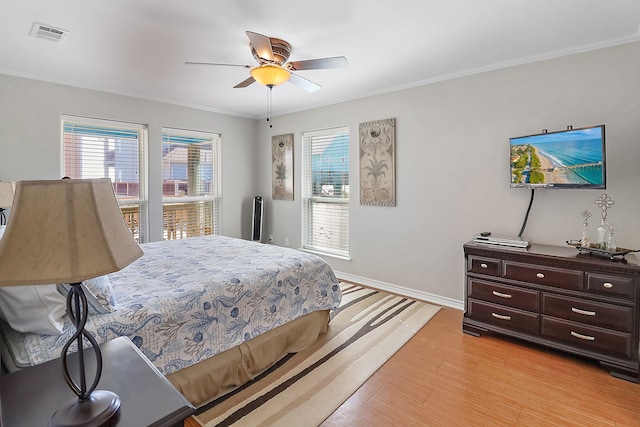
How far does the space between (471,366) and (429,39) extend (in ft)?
8.62

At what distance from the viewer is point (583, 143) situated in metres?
2.46

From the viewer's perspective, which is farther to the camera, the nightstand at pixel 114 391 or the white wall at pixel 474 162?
the white wall at pixel 474 162

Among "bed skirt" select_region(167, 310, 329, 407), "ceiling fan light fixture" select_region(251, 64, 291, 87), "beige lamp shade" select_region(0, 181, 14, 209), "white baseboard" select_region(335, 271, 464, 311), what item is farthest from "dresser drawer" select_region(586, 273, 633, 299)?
"beige lamp shade" select_region(0, 181, 14, 209)

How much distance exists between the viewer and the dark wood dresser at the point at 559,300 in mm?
2207

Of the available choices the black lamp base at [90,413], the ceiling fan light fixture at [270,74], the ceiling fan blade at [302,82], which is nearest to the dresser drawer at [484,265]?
the ceiling fan blade at [302,82]

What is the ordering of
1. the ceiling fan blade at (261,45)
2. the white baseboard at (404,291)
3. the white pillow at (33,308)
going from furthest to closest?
the white baseboard at (404,291), the ceiling fan blade at (261,45), the white pillow at (33,308)

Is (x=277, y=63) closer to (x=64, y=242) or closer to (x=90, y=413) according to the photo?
(x=64, y=242)


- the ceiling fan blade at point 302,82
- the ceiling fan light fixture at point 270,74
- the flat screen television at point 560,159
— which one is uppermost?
the ceiling fan blade at point 302,82

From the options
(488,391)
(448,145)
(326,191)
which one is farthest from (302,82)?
(488,391)

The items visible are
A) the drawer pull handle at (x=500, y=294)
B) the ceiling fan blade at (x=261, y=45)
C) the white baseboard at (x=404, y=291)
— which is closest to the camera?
the ceiling fan blade at (x=261, y=45)

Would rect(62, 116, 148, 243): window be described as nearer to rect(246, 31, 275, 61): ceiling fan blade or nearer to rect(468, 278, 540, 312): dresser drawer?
rect(246, 31, 275, 61): ceiling fan blade

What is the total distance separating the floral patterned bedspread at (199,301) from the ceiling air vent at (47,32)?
1.90m

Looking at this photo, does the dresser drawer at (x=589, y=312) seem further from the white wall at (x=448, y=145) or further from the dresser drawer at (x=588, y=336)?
the white wall at (x=448, y=145)

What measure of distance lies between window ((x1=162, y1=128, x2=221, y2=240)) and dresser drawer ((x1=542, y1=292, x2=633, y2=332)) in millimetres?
4464
